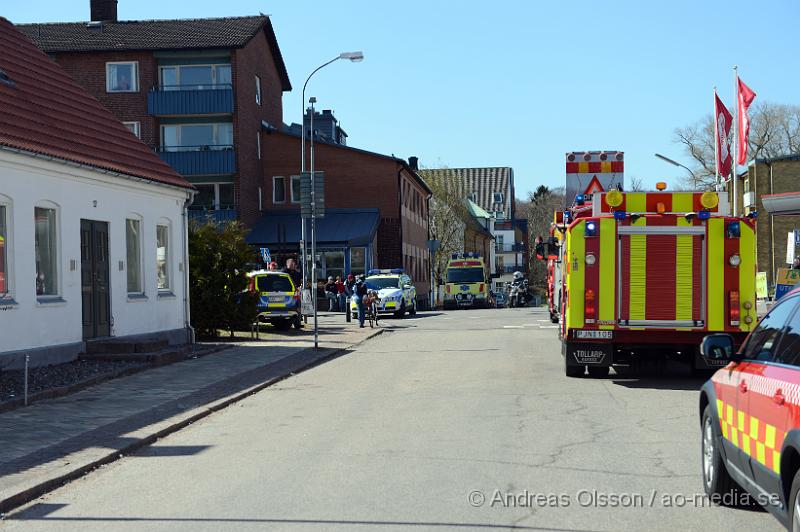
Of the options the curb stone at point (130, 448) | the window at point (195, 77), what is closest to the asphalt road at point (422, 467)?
the curb stone at point (130, 448)

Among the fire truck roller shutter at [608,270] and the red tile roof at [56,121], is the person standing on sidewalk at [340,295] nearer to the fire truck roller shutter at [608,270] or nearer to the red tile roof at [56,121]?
the red tile roof at [56,121]

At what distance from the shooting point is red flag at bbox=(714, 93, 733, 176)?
30.0 meters

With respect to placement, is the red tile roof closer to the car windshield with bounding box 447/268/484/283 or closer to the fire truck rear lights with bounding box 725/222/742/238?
the fire truck rear lights with bounding box 725/222/742/238

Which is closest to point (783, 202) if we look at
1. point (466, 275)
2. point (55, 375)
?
point (55, 375)

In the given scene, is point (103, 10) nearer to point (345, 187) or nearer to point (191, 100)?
point (191, 100)

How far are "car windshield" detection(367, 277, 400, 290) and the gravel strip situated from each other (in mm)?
24707

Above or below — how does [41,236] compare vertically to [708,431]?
above

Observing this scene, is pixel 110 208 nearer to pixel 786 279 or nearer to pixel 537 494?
pixel 537 494

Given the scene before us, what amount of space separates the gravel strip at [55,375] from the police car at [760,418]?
935 centimetres

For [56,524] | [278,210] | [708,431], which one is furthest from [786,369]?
[278,210]

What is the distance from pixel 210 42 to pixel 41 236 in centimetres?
3344

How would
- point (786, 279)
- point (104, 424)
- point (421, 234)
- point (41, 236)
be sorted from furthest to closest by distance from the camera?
point (421, 234) → point (786, 279) → point (41, 236) → point (104, 424)

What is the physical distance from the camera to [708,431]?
729 cm

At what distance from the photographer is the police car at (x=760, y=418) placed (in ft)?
17.0
